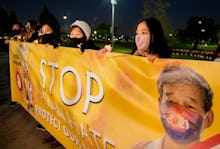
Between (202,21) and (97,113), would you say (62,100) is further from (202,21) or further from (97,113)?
(202,21)

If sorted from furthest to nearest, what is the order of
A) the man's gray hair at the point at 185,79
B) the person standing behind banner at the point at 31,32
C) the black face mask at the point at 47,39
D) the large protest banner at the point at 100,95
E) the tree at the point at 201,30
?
the tree at the point at 201,30 → the person standing behind banner at the point at 31,32 → the black face mask at the point at 47,39 → the large protest banner at the point at 100,95 → the man's gray hair at the point at 185,79

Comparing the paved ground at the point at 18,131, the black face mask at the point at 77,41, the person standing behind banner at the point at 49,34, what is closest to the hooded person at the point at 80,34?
the black face mask at the point at 77,41

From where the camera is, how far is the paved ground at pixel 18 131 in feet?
18.1

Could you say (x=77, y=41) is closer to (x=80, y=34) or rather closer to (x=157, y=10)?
(x=80, y=34)

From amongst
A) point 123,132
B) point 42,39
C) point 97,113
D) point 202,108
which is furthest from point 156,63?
point 42,39

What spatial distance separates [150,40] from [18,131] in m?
3.25

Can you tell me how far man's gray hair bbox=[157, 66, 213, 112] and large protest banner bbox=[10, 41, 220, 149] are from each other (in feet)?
0.12

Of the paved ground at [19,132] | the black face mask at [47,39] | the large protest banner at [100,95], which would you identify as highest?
the black face mask at [47,39]

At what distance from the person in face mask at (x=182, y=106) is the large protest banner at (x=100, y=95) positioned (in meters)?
0.05

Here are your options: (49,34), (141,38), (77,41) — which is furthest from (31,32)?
(141,38)

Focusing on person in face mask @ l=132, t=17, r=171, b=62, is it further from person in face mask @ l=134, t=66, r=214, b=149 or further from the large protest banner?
person in face mask @ l=134, t=66, r=214, b=149

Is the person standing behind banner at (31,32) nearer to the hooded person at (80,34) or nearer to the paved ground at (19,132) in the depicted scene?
the paved ground at (19,132)

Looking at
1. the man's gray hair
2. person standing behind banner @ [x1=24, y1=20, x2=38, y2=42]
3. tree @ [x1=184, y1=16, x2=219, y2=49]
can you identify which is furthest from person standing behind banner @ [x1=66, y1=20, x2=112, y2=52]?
tree @ [x1=184, y1=16, x2=219, y2=49]

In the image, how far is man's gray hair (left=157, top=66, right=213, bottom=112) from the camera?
2.39 meters
